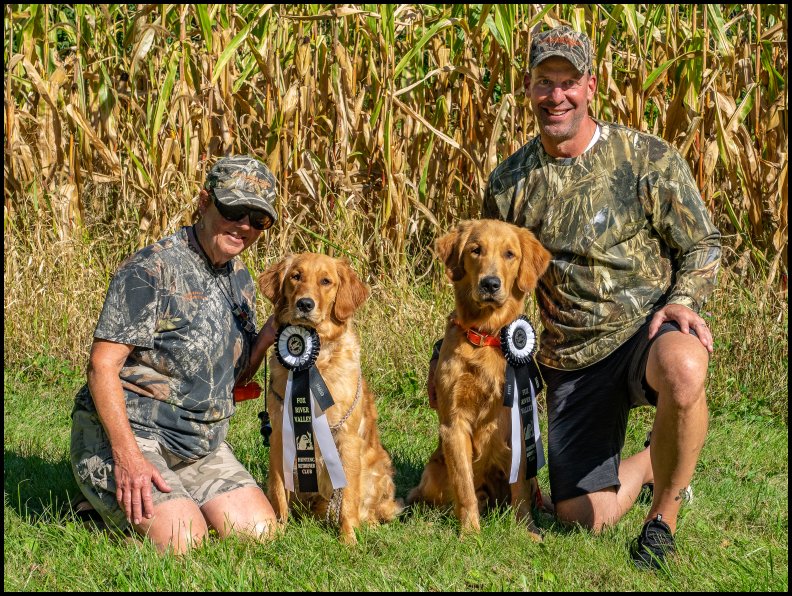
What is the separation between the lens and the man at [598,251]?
3.94m

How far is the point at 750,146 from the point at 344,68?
2847 millimetres

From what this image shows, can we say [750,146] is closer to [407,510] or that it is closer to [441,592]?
[407,510]

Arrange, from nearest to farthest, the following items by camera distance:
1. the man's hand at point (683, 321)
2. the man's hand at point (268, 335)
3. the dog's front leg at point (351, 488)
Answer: the man's hand at point (683, 321) < the dog's front leg at point (351, 488) < the man's hand at point (268, 335)

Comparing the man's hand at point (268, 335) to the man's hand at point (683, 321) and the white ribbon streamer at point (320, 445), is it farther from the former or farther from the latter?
the man's hand at point (683, 321)

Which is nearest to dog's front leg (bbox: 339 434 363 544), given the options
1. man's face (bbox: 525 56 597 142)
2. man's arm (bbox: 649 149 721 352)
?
man's arm (bbox: 649 149 721 352)

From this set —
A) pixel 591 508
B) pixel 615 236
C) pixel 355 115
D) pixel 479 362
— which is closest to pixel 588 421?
pixel 591 508

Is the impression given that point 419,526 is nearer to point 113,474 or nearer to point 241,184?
point 113,474

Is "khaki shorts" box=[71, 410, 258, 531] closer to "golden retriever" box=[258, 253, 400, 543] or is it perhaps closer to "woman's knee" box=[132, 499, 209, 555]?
"woman's knee" box=[132, 499, 209, 555]

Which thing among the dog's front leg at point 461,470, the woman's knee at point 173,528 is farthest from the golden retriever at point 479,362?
the woman's knee at point 173,528

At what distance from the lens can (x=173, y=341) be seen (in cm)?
373

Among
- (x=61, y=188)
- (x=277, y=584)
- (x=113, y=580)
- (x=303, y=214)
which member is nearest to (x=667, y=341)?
(x=277, y=584)

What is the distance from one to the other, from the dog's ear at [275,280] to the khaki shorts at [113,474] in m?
0.80

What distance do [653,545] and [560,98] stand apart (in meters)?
1.97

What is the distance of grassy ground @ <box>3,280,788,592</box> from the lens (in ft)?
10.6
